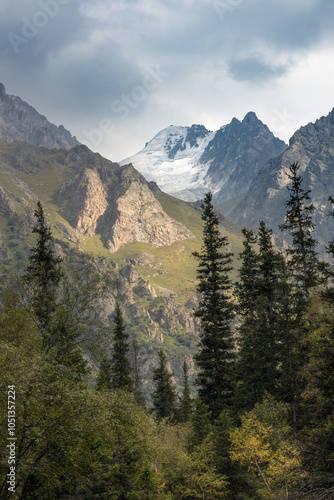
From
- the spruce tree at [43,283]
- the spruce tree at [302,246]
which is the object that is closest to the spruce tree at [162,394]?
the spruce tree at [43,283]

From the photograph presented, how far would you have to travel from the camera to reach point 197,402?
2705cm

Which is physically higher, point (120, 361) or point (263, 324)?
point (263, 324)

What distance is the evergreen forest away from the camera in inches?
546

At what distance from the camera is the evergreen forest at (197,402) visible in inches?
546

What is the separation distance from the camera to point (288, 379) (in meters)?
26.7

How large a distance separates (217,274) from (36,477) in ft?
75.0

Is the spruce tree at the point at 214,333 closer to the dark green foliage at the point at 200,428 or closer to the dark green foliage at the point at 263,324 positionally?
the dark green foliage at the point at 263,324

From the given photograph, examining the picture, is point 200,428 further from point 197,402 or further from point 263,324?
point 263,324

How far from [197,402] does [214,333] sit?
713 centimetres

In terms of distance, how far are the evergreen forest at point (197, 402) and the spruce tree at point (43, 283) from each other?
0.13 m

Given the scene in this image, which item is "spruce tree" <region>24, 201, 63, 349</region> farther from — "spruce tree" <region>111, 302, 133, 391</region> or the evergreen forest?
"spruce tree" <region>111, 302, 133, 391</region>

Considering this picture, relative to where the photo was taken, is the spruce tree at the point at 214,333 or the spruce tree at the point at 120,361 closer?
the spruce tree at the point at 214,333

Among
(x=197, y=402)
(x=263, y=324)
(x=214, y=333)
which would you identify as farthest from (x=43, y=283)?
(x=263, y=324)

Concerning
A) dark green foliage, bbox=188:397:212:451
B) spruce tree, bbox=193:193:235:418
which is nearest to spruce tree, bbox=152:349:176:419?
spruce tree, bbox=193:193:235:418
